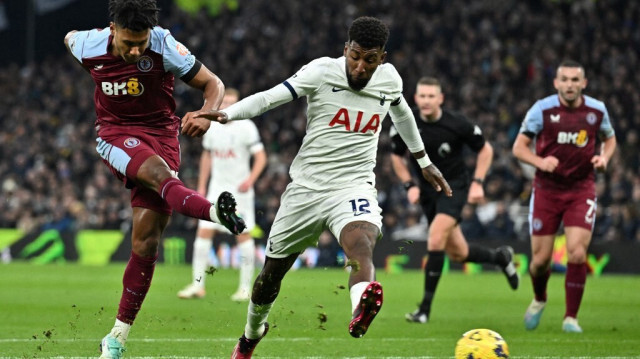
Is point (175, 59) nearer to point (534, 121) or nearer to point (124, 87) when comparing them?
point (124, 87)

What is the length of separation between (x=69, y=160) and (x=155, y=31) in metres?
22.2

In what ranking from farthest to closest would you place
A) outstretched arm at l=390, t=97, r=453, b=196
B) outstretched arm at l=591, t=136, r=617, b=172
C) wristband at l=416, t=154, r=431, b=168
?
outstretched arm at l=591, t=136, r=617, b=172 < wristband at l=416, t=154, r=431, b=168 < outstretched arm at l=390, t=97, r=453, b=196

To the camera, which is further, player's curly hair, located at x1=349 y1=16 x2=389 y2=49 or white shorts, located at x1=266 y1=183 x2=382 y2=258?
white shorts, located at x1=266 y1=183 x2=382 y2=258

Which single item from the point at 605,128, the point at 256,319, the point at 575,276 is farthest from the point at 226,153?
the point at 256,319

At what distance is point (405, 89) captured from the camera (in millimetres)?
27703

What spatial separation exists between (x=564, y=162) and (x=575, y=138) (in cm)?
26

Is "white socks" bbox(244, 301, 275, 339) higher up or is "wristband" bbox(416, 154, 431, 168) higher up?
"wristband" bbox(416, 154, 431, 168)

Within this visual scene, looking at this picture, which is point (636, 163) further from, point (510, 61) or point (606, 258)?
point (510, 61)

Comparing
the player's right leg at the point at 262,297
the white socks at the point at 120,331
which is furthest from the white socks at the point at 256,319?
the white socks at the point at 120,331

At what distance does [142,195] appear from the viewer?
7.23 metres

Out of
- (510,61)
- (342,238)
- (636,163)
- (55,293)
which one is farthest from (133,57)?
(510,61)

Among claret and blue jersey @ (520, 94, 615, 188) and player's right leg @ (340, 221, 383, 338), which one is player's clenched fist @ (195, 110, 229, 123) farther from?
claret and blue jersey @ (520, 94, 615, 188)

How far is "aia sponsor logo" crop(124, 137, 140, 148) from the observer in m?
7.09

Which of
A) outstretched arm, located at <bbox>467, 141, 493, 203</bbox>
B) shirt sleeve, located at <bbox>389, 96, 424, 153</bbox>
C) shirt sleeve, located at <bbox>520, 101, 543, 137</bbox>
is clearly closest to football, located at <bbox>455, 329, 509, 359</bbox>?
shirt sleeve, located at <bbox>389, 96, 424, 153</bbox>
